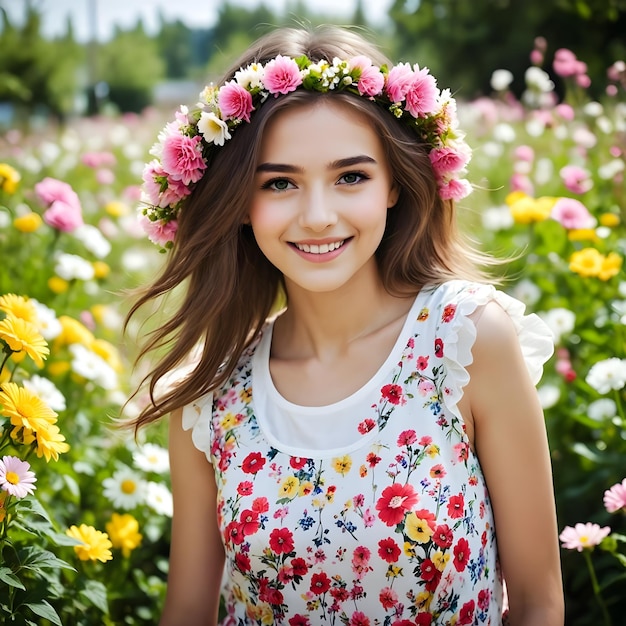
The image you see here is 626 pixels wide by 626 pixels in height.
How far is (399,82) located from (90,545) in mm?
1330

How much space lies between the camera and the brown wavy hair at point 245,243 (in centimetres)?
185

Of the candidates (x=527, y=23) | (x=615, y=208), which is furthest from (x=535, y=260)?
(x=527, y=23)

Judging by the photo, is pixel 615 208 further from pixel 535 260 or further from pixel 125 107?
Result: pixel 125 107

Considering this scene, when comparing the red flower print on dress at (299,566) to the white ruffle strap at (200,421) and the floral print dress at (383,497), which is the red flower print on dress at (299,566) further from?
the white ruffle strap at (200,421)

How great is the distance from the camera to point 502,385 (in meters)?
1.74

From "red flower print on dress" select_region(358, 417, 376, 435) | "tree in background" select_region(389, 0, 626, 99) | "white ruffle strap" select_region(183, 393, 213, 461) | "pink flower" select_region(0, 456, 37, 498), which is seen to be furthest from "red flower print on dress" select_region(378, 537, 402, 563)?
"tree in background" select_region(389, 0, 626, 99)

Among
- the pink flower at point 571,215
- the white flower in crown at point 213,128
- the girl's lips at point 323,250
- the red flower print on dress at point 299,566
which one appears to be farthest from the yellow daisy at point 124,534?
the pink flower at point 571,215

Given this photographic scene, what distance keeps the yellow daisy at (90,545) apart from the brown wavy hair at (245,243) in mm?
287

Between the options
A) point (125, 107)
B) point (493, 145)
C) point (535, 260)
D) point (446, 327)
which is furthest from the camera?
point (125, 107)

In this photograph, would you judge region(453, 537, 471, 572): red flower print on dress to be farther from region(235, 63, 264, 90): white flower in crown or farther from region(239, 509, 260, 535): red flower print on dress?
region(235, 63, 264, 90): white flower in crown

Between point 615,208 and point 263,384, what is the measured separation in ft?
6.86

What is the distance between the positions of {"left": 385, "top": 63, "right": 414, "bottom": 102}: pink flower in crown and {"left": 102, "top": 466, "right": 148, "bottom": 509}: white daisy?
1381 millimetres

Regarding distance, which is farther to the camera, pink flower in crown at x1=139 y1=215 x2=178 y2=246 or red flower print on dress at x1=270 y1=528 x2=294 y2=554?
pink flower in crown at x1=139 y1=215 x2=178 y2=246

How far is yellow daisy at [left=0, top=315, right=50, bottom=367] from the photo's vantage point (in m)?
1.70
